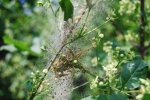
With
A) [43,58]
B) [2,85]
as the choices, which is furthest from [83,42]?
[2,85]

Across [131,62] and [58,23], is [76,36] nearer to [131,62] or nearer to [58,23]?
[58,23]

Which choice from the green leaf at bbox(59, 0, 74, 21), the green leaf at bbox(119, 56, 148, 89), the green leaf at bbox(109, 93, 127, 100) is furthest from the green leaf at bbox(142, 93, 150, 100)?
the green leaf at bbox(59, 0, 74, 21)

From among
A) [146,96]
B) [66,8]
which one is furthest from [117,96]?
[66,8]

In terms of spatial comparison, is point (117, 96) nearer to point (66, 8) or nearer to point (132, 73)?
point (132, 73)

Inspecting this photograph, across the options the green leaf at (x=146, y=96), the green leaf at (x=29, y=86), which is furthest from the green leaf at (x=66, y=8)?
the green leaf at (x=146, y=96)

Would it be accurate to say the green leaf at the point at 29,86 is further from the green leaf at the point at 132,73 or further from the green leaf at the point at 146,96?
the green leaf at the point at 146,96

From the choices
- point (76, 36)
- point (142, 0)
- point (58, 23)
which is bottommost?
point (76, 36)
